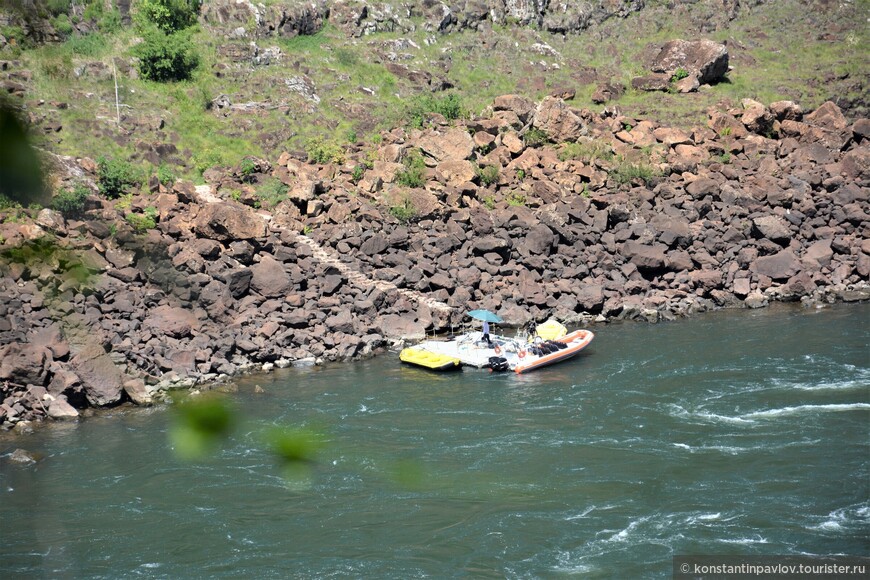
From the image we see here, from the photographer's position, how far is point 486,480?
21547 mm

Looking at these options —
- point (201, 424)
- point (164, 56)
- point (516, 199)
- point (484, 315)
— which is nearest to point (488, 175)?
point (516, 199)

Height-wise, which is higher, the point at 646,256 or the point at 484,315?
the point at 646,256

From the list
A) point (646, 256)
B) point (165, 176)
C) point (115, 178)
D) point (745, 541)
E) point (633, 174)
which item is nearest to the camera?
point (745, 541)

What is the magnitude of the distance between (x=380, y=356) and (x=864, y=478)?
17389 millimetres

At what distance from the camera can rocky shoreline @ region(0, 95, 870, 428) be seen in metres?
30.4

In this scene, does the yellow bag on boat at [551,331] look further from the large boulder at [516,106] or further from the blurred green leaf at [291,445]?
the blurred green leaf at [291,445]

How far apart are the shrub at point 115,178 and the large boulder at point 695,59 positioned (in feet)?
104

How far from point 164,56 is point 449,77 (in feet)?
52.9

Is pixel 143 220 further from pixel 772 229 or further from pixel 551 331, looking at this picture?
pixel 772 229

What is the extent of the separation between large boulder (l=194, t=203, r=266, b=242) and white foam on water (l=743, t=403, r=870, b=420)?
20.4 metres

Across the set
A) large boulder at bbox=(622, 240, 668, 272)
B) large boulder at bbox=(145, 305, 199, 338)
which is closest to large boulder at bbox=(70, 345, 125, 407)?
large boulder at bbox=(145, 305, 199, 338)

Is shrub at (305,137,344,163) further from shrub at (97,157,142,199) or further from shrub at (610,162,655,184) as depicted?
shrub at (610,162,655,184)

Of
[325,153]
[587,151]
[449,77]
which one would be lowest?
[325,153]

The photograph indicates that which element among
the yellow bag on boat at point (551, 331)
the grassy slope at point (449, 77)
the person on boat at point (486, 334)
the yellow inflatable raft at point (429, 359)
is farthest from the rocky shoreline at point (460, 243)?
the grassy slope at point (449, 77)
